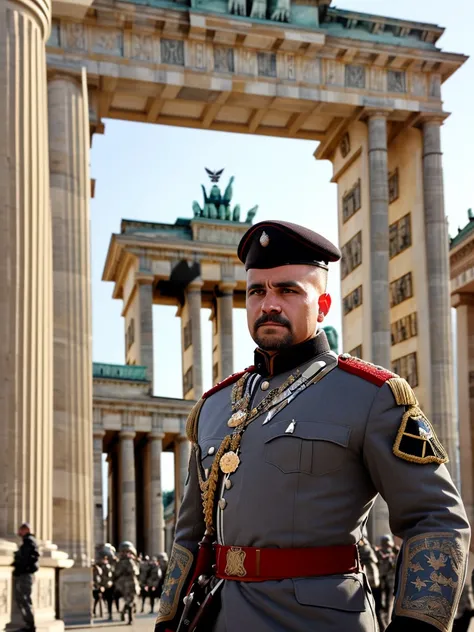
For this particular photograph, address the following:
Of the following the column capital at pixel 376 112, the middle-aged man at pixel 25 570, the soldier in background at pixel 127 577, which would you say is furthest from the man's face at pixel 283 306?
the column capital at pixel 376 112

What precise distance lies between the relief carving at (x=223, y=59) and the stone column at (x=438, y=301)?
745cm

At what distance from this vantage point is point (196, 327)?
2485 inches

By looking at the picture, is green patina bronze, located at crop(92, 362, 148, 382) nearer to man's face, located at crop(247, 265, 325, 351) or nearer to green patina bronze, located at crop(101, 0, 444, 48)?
green patina bronze, located at crop(101, 0, 444, 48)

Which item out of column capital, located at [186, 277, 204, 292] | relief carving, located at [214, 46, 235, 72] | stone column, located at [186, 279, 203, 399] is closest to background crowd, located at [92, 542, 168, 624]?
relief carving, located at [214, 46, 235, 72]

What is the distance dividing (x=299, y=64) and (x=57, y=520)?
61.7ft

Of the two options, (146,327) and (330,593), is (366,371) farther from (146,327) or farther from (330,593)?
(146,327)

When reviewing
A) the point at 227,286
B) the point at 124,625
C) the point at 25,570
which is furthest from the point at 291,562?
the point at 227,286

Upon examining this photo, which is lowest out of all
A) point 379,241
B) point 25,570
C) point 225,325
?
point 25,570

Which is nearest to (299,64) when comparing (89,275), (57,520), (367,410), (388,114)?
(388,114)

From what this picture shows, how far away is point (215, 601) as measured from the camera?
384 cm

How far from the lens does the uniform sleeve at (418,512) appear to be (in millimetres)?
3383

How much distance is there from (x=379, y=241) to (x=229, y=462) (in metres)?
34.1

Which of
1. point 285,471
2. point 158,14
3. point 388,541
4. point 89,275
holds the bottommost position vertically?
Answer: point 388,541

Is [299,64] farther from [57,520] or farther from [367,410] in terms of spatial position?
[367,410]
